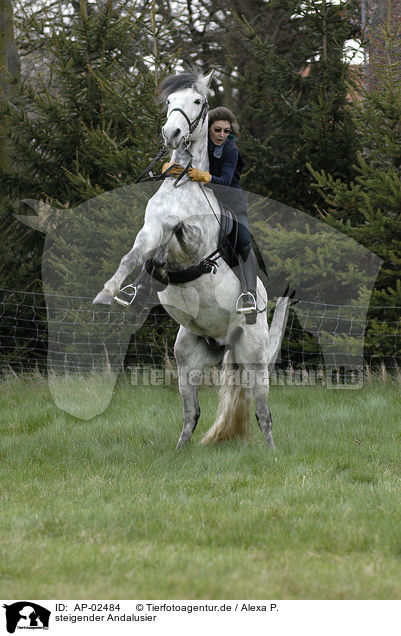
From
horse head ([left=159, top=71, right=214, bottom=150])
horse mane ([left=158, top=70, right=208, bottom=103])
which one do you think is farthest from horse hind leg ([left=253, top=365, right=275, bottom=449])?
horse mane ([left=158, top=70, right=208, bottom=103])

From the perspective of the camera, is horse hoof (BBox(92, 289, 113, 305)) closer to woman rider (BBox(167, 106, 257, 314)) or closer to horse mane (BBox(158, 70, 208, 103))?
woman rider (BBox(167, 106, 257, 314))

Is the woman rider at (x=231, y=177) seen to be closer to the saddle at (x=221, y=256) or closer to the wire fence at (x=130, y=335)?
the saddle at (x=221, y=256)

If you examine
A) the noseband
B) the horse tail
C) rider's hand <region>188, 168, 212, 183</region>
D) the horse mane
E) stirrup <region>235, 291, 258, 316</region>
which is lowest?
the horse tail

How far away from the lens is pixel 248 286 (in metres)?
5.68

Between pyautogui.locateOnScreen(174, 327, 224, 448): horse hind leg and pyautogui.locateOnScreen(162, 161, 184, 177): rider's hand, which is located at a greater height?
pyautogui.locateOnScreen(162, 161, 184, 177): rider's hand

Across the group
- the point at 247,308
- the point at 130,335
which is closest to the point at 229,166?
the point at 247,308

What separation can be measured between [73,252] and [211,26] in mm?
8908

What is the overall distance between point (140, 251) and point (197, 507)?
5.79 feet

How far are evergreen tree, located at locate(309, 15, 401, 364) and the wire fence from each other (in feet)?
0.13

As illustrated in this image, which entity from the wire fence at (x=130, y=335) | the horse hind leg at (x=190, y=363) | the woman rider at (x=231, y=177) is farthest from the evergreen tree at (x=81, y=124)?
the horse hind leg at (x=190, y=363)

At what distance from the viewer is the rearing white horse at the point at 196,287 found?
5.02 m
